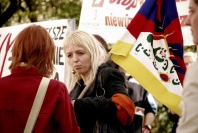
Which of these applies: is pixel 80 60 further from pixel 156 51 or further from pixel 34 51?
pixel 34 51

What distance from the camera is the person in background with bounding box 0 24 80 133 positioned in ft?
14.4

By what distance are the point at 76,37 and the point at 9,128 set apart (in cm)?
152

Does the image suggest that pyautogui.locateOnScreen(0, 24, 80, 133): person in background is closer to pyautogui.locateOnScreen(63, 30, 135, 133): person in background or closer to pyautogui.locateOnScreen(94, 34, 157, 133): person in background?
pyautogui.locateOnScreen(63, 30, 135, 133): person in background

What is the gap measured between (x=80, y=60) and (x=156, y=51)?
0.69 meters

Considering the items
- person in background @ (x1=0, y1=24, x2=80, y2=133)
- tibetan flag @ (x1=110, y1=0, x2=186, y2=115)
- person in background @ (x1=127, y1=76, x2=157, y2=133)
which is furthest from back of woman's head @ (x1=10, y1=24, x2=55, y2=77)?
person in background @ (x1=127, y1=76, x2=157, y2=133)

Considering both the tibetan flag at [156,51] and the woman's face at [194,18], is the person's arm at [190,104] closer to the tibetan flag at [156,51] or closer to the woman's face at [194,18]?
the woman's face at [194,18]

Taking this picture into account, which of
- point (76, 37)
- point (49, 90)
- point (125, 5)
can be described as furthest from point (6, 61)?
point (49, 90)

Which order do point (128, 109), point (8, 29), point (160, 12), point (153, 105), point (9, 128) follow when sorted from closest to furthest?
point (9, 128)
point (128, 109)
point (160, 12)
point (153, 105)
point (8, 29)

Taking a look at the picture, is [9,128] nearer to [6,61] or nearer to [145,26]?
[145,26]

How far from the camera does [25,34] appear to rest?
4.57 metres

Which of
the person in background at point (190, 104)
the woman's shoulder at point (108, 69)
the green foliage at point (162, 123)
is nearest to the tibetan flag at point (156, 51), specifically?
the woman's shoulder at point (108, 69)

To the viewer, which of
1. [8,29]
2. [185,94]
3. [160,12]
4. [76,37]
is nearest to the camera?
[185,94]

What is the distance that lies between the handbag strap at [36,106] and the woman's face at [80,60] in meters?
1.21

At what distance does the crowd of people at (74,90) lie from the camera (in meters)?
3.08
